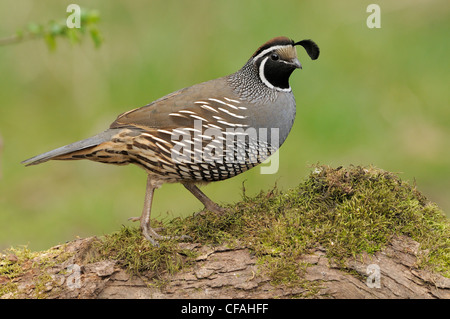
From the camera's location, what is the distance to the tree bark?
394 cm

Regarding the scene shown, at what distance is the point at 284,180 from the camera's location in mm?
8188

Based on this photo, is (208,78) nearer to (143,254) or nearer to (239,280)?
(143,254)

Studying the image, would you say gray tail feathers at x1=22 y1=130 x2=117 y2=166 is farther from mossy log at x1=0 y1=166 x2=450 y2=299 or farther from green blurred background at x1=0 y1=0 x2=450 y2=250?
green blurred background at x1=0 y1=0 x2=450 y2=250

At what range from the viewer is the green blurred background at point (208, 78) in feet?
27.0

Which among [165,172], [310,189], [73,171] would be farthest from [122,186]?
[310,189]

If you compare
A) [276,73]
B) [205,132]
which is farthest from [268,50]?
[205,132]

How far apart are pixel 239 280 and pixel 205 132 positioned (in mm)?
1221

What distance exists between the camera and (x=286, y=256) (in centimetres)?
407

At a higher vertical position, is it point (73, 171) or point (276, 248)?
point (73, 171)

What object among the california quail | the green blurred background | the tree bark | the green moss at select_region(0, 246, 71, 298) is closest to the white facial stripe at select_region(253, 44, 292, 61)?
the california quail

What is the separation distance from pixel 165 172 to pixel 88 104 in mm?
3963

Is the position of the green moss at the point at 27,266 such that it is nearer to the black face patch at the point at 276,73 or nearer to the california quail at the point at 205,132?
the california quail at the point at 205,132

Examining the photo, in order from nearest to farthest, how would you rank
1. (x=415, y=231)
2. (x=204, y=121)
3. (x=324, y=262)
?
(x=324, y=262) → (x=415, y=231) → (x=204, y=121)

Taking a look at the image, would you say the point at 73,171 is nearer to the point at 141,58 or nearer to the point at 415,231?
the point at 141,58
